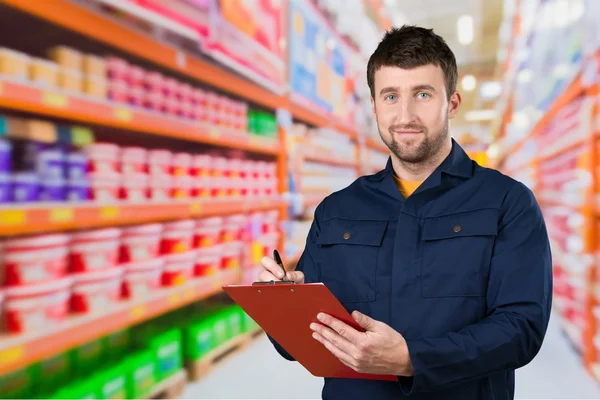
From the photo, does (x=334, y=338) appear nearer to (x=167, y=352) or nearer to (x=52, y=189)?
(x=52, y=189)

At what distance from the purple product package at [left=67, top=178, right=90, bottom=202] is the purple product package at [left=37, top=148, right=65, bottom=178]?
7 centimetres

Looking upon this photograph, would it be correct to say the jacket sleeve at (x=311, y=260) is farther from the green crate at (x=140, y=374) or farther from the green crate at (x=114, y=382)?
the green crate at (x=140, y=374)

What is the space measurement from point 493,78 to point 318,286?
14.9 m

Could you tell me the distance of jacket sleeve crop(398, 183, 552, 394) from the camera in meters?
0.93

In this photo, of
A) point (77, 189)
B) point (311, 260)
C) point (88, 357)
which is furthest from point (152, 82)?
Answer: point (311, 260)

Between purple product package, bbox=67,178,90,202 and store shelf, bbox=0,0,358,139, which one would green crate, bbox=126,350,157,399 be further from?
store shelf, bbox=0,0,358,139

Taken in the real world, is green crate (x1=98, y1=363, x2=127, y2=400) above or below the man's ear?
below

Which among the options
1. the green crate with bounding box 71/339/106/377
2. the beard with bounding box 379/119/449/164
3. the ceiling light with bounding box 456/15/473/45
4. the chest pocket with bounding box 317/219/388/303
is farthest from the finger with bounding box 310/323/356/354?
the ceiling light with bounding box 456/15/473/45

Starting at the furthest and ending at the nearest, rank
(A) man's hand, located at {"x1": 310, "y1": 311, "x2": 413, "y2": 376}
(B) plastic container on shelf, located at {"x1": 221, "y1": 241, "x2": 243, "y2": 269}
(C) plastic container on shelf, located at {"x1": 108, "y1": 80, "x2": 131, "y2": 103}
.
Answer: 1. (B) plastic container on shelf, located at {"x1": 221, "y1": 241, "x2": 243, "y2": 269}
2. (C) plastic container on shelf, located at {"x1": 108, "y1": 80, "x2": 131, "y2": 103}
3. (A) man's hand, located at {"x1": 310, "y1": 311, "x2": 413, "y2": 376}

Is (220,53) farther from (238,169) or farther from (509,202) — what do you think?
(509,202)

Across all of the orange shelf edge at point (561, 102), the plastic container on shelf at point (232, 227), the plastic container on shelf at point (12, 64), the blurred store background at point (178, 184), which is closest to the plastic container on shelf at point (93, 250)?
the blurred store background at point (178, 184)

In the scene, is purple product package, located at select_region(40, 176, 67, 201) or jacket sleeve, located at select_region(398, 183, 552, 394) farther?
purple product package, located at select_region(40, 176, 67, 201)

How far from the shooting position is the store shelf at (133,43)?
6.06 feet

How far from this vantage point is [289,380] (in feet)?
9.80
